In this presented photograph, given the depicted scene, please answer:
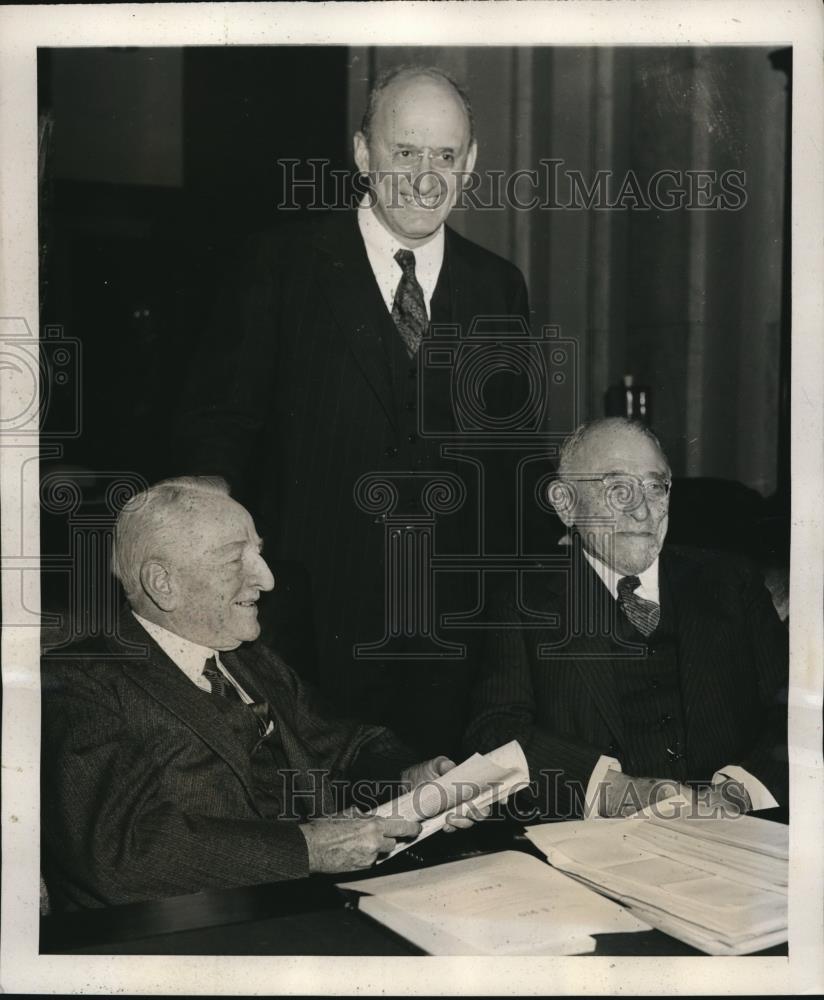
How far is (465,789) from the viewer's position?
2.98 meters

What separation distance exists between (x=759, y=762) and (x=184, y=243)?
2.10 meters

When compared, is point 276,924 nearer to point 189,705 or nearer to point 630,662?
point 189,705

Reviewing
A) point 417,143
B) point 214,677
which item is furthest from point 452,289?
point 214,677

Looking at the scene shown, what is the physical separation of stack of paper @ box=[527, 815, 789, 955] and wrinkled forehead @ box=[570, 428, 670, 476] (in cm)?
94

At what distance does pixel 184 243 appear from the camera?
2.93 meters

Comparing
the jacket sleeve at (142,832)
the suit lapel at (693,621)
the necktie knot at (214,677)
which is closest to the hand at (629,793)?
the suit lapel at (693,621)

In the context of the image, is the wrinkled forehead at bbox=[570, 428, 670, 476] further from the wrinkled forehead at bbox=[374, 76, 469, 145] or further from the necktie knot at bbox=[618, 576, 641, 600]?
the wrinkled forehead at bbox=[374, 76, 469, 145]

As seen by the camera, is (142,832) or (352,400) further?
(352,400)

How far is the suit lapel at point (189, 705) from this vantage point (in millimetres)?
2793

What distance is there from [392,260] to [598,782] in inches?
60.2

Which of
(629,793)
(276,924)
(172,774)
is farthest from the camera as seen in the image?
(629,793)

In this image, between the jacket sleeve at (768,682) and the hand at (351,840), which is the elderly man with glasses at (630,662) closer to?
the jacket sleeve at (768,682)

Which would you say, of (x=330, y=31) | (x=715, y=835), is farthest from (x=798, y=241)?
(x=715, y=835)

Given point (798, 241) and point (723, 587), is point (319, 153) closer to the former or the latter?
point (798, 241)
